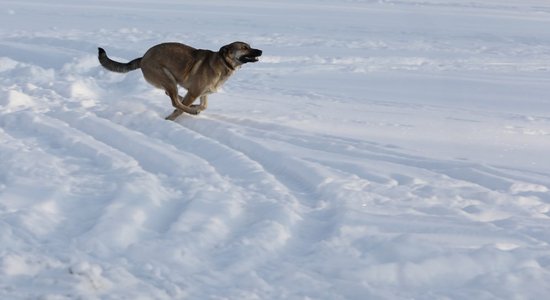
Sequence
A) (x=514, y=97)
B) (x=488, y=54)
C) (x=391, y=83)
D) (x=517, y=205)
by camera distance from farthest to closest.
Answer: (x=488, y=54), (x=391, y=83), (x=514, y=97), (x=517, y=205)

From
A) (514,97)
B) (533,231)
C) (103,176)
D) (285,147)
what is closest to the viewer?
(533,231)

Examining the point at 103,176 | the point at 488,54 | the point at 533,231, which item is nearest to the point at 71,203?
the point at 103,176

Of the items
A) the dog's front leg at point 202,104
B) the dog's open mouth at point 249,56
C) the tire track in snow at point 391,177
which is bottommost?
the dog's front leg at point 202,104

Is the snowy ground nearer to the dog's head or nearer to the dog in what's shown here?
the dog

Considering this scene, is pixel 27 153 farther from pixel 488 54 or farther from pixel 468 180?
pixel 488 54

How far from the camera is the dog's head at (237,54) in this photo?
8719 millimetres

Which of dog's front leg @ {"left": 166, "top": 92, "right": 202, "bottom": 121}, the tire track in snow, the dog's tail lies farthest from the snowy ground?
the dog's tail

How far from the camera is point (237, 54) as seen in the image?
875cm

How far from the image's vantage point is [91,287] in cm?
412

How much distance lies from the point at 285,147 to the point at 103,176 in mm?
1858

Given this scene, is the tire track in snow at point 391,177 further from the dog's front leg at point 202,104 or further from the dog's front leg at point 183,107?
the dog's front leg at point 202,104

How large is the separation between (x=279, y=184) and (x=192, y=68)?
Result: 9.86 ft

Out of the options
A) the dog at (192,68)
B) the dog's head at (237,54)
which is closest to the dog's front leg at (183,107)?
the dog at (192,68)

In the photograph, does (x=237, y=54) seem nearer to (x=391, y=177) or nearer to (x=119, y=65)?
(x=119, y=65)
